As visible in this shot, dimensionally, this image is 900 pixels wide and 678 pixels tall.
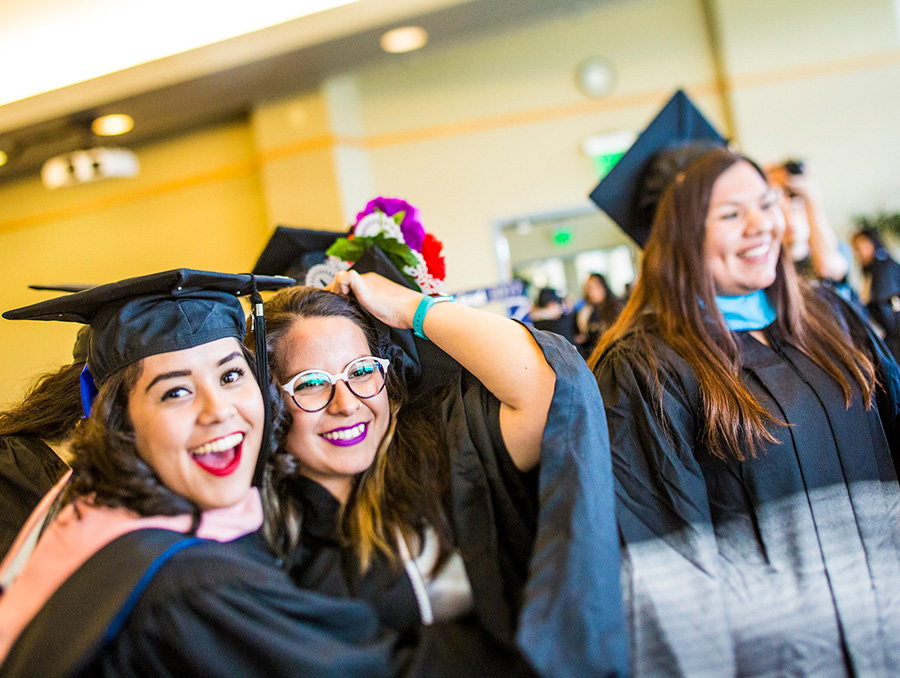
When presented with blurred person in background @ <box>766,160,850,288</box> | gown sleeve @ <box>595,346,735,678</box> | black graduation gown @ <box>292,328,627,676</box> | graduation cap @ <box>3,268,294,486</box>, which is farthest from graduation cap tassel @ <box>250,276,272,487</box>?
blurred person in background @ <box>766,160,850,288</box>

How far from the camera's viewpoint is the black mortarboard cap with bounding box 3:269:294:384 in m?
1.09

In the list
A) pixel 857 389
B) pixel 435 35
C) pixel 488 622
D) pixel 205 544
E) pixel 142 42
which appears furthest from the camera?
pixel 435 35

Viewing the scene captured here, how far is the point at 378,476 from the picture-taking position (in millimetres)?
1308

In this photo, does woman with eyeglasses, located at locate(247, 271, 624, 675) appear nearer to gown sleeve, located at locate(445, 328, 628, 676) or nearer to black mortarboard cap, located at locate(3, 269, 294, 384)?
gown sleeve, located at locate(445, 328, 628, 676)

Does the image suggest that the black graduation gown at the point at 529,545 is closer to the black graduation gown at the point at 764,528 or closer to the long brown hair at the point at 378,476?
the long brown hair at the point at 378,476

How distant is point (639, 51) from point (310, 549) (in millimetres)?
7041

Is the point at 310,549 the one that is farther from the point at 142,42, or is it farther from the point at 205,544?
the point at 142,42

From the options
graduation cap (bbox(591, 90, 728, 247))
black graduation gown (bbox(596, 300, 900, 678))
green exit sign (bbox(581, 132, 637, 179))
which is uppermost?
green exit sign (bbox(581, 132, 637, 179))

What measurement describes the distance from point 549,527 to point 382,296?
591 mm

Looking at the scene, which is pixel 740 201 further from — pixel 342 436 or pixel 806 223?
pixel 806 223

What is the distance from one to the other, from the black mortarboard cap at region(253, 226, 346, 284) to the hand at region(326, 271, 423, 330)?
316mm

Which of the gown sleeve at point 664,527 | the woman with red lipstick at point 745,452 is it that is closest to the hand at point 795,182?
the woman with red lipstick at point 745,452

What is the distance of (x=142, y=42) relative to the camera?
4.15m

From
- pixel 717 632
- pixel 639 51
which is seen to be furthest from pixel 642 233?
pixel 639 51
